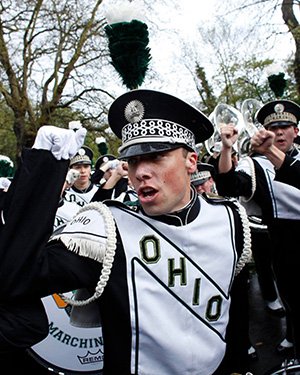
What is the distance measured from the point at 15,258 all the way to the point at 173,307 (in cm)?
61

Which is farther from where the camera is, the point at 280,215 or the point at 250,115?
the point at 280,215

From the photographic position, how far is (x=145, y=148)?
1.71 m

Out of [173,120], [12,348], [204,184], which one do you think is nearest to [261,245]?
[204,184]

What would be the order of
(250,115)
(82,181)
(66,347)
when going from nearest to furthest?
1. (66,347)
2. (250,115)
3. (82,181)

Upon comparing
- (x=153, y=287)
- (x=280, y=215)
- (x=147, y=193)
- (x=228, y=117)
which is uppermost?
A: (x=228, y=117)

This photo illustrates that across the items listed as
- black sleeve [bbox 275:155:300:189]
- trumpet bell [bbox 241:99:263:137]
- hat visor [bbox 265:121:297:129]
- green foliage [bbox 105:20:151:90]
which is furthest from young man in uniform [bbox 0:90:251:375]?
hat visor [bbox 265:121:297:129]

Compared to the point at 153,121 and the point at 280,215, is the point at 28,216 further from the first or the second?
the point at 280,215

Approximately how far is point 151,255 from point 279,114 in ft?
7.27

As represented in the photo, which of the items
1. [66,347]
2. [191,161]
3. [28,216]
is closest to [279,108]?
[191,161]

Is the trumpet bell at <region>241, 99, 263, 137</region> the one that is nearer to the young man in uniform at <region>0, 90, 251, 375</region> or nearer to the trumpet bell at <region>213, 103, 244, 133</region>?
the trumpet bell at <region>213, 103, 244, 133</region>

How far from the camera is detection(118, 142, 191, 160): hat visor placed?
66.8 inches

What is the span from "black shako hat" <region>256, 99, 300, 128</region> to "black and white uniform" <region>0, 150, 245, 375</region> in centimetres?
196

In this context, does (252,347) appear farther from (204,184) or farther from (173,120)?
Answer: (173,120)

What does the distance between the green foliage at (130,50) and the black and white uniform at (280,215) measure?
1.46 meters
